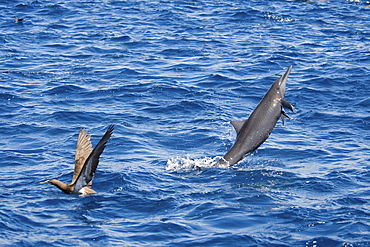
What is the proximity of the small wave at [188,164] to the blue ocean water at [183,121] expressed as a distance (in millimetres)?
40

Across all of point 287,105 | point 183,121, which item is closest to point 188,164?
point 287,105

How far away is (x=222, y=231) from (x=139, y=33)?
15.2 meters

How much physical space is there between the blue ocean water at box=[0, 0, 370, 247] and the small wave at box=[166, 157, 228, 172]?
40 millimetres

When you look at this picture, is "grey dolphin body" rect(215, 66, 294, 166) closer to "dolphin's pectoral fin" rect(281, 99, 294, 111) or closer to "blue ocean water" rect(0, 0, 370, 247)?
"dolphin's pectoral fin" rect(281, 99, 294, 111)

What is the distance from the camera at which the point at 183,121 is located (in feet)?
49.2

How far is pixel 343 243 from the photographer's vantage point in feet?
28.9

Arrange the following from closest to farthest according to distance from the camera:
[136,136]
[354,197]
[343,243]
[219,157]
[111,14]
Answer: [343,243], [354,197], [219,157], [136,136], [111,14]

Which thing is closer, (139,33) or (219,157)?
(219,157)

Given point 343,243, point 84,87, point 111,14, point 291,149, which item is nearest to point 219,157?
point 291,149

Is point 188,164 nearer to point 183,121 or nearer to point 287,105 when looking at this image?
point 287,105

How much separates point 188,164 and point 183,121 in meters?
2.91

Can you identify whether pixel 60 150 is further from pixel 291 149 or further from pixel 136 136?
pixel 291 149

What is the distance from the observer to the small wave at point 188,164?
1199cm

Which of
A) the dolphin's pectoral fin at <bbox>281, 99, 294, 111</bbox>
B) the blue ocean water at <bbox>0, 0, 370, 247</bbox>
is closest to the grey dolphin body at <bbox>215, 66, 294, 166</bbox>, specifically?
the dolphin's pectoral fin at <bbox>281, 99, 294, 111</bbox>
